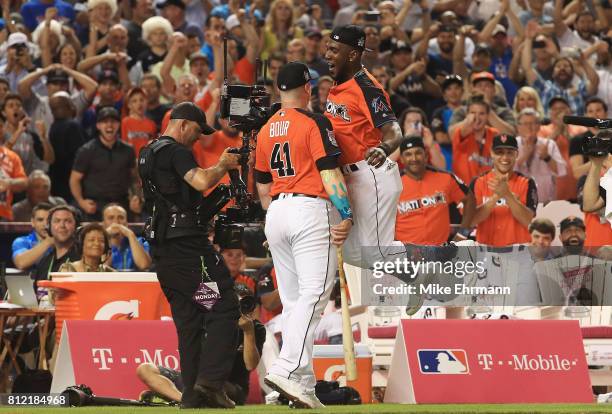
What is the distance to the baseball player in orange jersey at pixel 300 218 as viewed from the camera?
9.19m

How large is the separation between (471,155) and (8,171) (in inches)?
216

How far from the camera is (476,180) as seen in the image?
1466 centimetres

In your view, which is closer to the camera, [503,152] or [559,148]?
[503,152]

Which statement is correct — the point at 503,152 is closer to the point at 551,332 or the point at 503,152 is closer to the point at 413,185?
the point at 413,185

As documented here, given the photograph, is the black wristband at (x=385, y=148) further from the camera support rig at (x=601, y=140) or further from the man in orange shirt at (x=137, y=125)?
the man in orange shirt at (x=137, y=125)

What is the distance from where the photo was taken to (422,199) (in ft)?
45.0

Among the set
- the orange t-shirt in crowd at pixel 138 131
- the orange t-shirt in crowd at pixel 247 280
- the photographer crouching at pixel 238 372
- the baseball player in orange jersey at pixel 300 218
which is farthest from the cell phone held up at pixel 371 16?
the baseball player in orange jersey at pixel 300 218

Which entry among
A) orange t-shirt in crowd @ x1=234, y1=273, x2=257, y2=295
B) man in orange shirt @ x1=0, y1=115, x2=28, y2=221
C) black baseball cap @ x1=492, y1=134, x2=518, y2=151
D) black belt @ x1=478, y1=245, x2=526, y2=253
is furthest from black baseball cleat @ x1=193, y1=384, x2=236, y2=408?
man in orange shirt @ x1=0, y1=115, x2=28, y2=221

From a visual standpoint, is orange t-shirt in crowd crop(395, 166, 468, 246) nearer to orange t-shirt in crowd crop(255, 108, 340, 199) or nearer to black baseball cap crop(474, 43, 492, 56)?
orange t-shirt in crowd crop(255, 108, 340, 199)

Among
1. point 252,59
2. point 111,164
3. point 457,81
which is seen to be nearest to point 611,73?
point 457,81

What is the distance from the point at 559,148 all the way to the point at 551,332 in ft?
18.5

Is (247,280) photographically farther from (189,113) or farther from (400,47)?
(400,47)

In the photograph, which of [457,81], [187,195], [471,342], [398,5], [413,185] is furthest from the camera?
[398,5]

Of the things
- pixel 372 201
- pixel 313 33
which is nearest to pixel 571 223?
pixel 372 201
